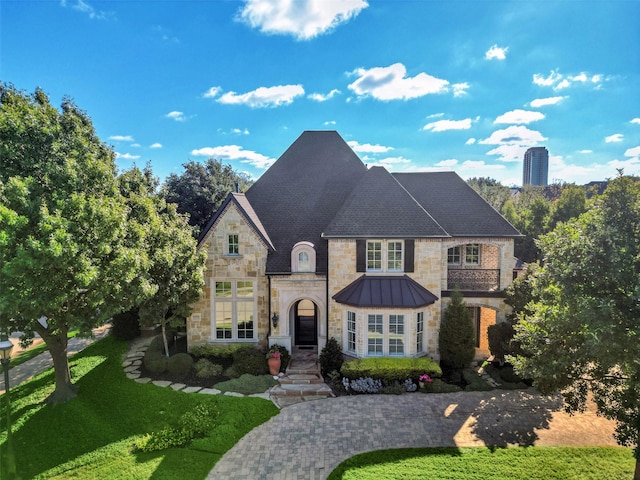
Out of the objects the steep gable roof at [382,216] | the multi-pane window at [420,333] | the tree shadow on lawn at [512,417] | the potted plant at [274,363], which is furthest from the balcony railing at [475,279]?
the potted plant at [274,363]

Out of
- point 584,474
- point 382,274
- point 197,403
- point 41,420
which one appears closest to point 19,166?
point 41,420

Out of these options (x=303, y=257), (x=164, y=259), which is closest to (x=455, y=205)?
(x=303, y=257)

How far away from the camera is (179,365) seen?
18.9 meters

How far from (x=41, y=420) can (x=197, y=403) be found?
6229 mm

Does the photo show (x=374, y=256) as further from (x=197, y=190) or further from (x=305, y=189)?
(x=197, y=190)

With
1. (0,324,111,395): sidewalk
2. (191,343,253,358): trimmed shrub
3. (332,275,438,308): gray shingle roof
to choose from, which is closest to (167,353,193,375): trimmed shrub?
(191,343,253,358): trimmed shrub

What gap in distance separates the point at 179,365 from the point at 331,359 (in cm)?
824

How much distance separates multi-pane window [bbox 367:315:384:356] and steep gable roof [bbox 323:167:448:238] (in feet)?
15.5

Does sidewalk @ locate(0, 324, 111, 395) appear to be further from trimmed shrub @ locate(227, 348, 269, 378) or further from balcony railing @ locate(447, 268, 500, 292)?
balcony railing @ locate(447, 268, 500, 292)

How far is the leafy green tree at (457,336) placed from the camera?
60.8ft

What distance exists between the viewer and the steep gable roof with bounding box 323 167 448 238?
64.2 feet

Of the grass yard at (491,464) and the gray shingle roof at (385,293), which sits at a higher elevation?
the gray shingle roof at (385,293)

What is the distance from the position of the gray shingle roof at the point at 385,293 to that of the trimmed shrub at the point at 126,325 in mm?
14628

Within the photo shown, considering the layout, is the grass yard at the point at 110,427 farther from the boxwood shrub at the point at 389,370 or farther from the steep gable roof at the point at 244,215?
the steep gable roof at the point at 244,215
